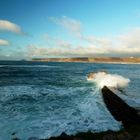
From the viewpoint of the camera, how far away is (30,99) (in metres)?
21.9

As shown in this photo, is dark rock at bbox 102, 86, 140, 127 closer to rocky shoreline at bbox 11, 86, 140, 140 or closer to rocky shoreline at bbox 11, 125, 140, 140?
rocky shoreline at bbox 11, 86, 140, 140

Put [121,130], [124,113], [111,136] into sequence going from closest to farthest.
A: [111,136] → [121,130] → [124,113]

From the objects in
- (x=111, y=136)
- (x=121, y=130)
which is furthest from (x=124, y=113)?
(x=111, y=136)

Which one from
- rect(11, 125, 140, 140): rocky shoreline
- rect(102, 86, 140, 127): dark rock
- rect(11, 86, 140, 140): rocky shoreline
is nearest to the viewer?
rect(11, 125, 140, 140): rocky shoreline

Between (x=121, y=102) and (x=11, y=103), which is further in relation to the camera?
(x=11, y=103)

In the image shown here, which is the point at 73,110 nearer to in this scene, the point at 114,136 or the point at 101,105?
the point at 101,105

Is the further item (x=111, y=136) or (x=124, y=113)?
(x=124, y=113)

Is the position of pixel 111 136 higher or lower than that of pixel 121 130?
higher

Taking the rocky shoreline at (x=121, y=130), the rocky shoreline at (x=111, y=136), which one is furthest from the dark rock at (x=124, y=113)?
the rocky shoreline at (x=111, y=136)

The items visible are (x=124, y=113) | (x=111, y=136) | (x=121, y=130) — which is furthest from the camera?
(x=124, y=113)

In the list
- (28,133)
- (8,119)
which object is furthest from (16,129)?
(8,119)

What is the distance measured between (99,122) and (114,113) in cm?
216

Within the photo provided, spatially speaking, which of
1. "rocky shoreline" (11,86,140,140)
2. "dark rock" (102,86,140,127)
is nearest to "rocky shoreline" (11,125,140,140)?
"rocky shoreline" (11,86,140,140)

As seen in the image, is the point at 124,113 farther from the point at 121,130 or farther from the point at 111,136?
the point at 111,136
